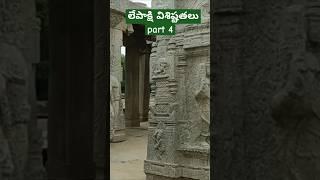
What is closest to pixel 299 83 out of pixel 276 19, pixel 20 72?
pixel 276 19

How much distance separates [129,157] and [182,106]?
3.32 m

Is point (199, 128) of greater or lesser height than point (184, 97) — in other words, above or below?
below

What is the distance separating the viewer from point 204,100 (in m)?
6.84

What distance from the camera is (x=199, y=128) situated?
685 centimetres

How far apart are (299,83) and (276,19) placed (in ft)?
1.13

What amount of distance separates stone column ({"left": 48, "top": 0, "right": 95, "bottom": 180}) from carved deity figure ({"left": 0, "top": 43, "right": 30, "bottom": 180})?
5.41 ft

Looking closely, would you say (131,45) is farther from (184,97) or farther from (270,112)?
(270,112)

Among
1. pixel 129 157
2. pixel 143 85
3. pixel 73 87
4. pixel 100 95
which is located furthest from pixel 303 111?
pixel 143 85

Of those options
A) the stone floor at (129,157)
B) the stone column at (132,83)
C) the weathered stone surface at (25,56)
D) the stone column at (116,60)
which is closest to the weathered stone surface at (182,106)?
the stone floor at (129,157)

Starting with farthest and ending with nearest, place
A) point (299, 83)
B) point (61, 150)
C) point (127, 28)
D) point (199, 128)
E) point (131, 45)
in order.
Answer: point (131, 45) < point (127, 28) < point (199, 128) < point (61, 150) < point (299, 83)

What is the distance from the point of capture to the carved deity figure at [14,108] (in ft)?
6.69

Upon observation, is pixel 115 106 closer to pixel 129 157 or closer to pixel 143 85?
pixel 129 157

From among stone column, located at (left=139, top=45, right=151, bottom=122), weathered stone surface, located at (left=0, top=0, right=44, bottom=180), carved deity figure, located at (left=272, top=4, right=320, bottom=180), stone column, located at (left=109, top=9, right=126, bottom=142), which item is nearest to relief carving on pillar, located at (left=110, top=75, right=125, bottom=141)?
stone column, located at (left=109, top=9, right=126, bottom=142)

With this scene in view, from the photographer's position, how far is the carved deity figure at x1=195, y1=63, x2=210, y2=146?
6746 millimetres
